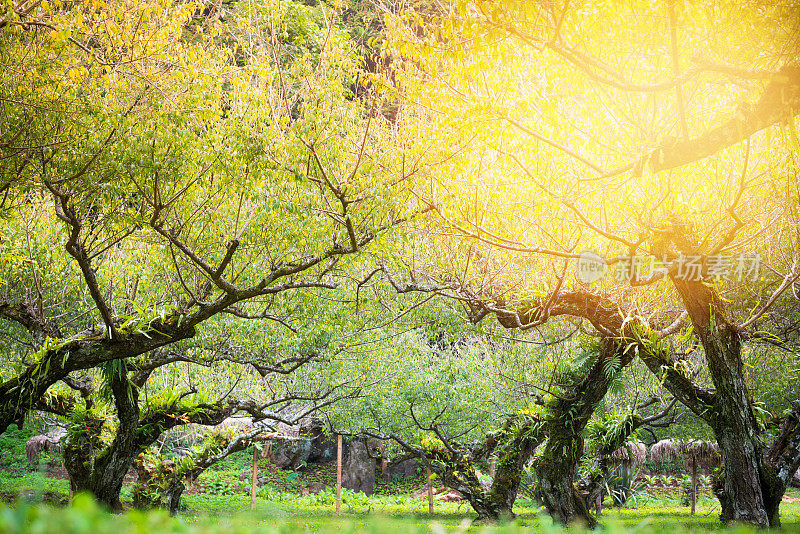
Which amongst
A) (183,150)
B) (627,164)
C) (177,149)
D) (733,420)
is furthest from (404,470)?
(627,164)

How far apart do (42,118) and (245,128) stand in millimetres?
2205

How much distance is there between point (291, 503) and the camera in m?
21.5

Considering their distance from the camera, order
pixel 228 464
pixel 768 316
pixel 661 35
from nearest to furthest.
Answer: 1. pixel 661 35
2. pixel 768 316
3. pixel 228 464

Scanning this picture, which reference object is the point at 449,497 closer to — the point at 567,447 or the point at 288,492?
the point at 288,492

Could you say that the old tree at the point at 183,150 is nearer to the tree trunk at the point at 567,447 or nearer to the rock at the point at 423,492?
the tree trunk at the point at 567,447

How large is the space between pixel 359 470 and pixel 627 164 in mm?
23677

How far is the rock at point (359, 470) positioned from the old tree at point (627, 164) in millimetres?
18668

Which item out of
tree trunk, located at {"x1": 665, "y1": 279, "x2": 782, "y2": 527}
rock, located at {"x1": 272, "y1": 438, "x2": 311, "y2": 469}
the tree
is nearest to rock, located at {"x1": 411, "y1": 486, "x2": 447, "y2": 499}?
rock, located at {"x1": 272, "y1": 438, "x2": 311, "y2": 469}

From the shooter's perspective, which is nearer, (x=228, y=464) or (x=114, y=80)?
(x=114, y=80)

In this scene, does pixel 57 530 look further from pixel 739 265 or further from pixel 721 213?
pixel 739 265

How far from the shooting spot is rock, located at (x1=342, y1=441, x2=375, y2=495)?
26.7 metres

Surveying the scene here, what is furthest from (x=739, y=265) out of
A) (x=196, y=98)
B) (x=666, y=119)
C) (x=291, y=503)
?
(x=291, y=503)

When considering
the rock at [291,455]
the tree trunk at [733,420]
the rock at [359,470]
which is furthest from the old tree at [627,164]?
the rock at [291,455]

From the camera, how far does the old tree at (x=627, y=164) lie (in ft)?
17.0
